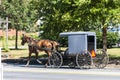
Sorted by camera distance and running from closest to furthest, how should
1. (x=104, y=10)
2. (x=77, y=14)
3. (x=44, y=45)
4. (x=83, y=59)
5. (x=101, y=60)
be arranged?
1. (x=83, y=59)
2. (x=104, y=10)
3. (x=101, y=60)
4. (x=77, y=14)
5. (x=44, y=45)

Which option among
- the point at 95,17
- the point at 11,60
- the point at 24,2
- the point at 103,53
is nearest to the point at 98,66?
the point at 103,53

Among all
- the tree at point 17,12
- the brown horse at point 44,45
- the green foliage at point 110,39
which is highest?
the tree at point 17,12

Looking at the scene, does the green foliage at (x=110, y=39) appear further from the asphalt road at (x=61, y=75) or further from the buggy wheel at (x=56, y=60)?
the asphalt road at (x=61, y=75)

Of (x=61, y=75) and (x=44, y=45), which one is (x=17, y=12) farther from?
(x=61, y=75)

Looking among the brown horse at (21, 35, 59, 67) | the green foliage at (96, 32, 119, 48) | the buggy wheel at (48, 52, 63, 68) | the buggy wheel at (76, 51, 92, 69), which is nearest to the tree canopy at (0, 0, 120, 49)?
the brown horse at (21, 35, 59, 67)

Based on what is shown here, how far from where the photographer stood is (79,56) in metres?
20.8

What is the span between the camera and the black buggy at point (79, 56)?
2088cm

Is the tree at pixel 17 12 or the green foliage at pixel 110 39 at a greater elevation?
the tree at pixel 17 12

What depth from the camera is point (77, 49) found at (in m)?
21.2

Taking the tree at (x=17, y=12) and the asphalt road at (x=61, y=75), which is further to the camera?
the tree at (x=17, y=12)

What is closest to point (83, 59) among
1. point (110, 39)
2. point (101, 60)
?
point (101, 60)

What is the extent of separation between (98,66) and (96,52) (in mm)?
951

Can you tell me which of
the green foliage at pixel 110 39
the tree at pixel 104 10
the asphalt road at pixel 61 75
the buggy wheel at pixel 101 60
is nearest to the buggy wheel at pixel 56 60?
the buggy wheel at pixel 101 60

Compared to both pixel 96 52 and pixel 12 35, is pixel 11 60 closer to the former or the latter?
pixel 96 52
